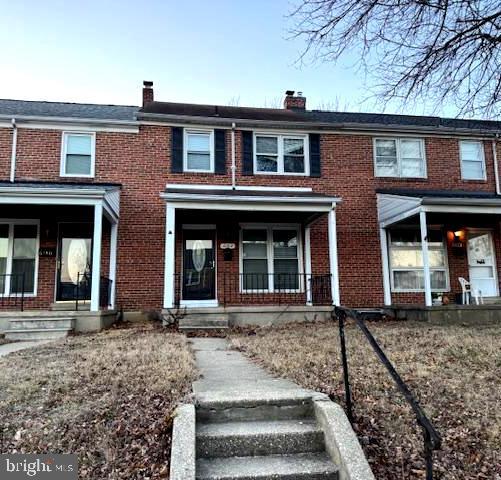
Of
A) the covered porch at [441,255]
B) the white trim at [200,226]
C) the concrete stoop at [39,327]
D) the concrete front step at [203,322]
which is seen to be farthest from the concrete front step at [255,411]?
the covered porch at [441,255]

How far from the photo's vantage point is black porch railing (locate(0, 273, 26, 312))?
34.3ft

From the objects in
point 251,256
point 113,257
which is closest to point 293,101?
point 251,256

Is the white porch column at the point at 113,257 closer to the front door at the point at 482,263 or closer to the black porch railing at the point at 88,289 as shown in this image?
the black porch railing at the point at 88,289

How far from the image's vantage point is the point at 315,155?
40.0 ft

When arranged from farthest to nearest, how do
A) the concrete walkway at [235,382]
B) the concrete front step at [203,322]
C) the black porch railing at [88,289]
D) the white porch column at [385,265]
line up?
the white porch column at [385,265] → the black porch railing at [88,289] → the concrete front step at [203,322] → the concrete walkway at [235,382]

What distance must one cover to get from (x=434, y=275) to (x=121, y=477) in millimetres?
11111

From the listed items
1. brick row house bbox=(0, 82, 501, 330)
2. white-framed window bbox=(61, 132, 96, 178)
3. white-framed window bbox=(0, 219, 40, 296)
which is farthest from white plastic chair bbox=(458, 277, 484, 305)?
white-framed window bbox=(0, 219, 40, 296)

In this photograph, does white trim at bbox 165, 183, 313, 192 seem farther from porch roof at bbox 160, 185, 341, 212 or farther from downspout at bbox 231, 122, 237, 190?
porch roof at bbox 160, 185, 341, 212

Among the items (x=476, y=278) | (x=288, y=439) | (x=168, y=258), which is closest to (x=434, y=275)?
(x=476, y=278)

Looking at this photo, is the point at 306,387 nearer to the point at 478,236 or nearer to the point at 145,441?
the point at 145,441

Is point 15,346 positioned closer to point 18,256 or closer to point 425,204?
point 18,256

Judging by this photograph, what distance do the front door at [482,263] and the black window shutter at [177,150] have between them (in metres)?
8.47

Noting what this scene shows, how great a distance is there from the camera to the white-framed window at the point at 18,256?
10656 mm

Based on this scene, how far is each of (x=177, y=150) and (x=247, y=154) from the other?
1911mm
